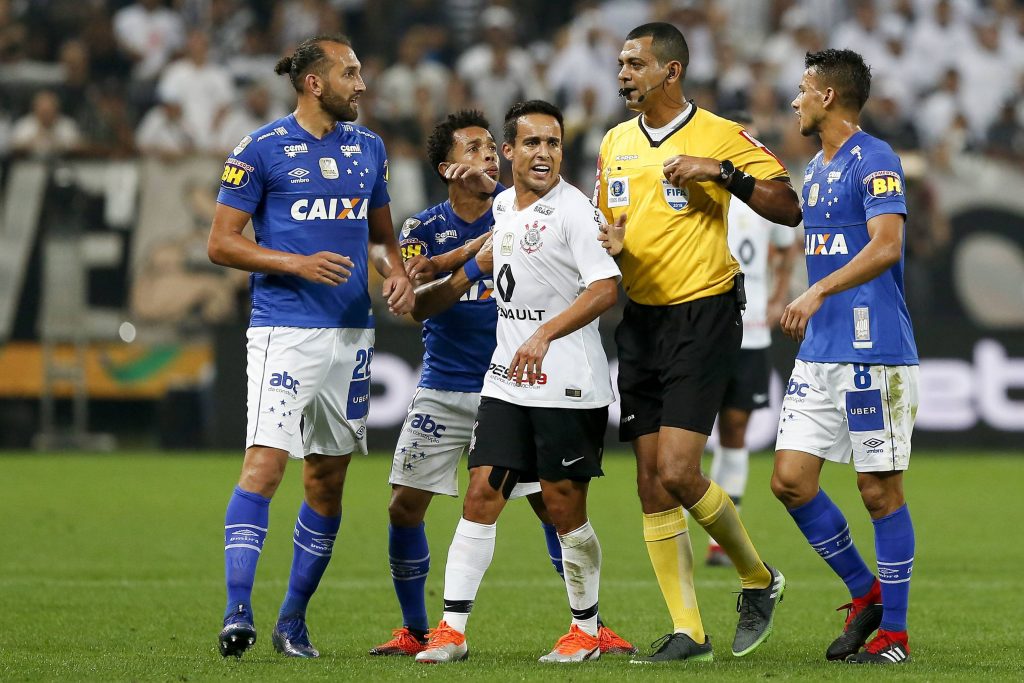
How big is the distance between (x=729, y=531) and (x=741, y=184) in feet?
4.99

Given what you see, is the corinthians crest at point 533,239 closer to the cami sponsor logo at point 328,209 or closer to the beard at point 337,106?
the cami sponsor logo at point 328,209

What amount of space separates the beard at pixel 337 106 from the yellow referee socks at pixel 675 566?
227 centimetres

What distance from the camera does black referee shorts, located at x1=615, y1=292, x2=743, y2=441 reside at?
6477 millimetres

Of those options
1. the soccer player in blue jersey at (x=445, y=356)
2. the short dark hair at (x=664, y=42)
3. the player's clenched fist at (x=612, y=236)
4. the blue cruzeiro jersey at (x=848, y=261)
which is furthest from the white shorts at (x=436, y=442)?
the short dark hair at (x=664, y=42)

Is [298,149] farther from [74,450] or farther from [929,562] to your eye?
[74,450]

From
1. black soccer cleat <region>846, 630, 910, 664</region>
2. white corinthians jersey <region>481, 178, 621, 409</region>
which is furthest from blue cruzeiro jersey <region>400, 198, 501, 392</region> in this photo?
black soccer cleat <region>846, 630, 910, 664</region>

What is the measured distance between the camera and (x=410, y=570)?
22.9ft

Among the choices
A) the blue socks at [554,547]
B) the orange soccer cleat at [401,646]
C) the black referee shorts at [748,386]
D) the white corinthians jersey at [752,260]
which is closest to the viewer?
the orange soccer cleat at [401,646]

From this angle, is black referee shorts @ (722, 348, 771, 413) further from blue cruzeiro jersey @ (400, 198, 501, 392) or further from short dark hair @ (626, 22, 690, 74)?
short dark hair @ (626, 22, 690, 74)

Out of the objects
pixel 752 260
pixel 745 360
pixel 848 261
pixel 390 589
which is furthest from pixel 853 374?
pixel 752 260

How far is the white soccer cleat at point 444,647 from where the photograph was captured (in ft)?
20.5

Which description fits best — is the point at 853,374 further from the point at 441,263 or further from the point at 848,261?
the point at 441,263

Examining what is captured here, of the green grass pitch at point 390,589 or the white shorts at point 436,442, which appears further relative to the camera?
the white shorts at point 436,442

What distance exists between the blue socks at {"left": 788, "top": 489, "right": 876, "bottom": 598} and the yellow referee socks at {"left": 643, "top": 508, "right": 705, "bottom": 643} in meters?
0.57
